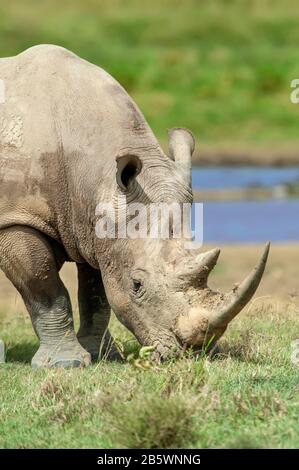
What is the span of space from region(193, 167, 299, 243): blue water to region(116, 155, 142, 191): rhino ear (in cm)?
939

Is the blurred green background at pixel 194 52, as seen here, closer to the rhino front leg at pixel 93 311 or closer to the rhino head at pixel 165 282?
the rhino front leg at pixel 93 311

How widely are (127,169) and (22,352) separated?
1805mm

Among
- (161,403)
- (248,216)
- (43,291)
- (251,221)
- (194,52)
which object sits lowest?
(161,403)

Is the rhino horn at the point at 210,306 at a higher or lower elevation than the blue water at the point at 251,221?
lower

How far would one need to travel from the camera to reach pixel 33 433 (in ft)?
24.6

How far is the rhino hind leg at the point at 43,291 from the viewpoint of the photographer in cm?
947

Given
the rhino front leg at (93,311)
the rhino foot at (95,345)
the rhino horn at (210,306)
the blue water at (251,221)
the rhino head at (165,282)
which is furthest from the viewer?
the blue water at (251,221)

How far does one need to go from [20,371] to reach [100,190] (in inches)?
49.2

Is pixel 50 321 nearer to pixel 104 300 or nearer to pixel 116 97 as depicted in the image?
pixel 104 300

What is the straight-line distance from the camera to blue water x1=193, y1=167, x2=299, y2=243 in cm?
1934

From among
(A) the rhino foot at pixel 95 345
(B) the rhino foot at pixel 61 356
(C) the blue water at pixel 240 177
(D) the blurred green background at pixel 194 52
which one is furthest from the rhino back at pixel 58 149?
(D) the blurred green background at pixel 194 52

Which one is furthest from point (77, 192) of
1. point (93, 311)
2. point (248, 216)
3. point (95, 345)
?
point (248, 216)

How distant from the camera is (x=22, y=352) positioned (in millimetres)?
10258

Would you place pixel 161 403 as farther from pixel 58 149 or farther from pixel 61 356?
pixel 58 149
